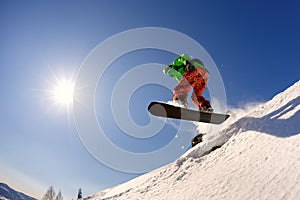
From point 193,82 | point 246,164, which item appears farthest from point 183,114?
point 246,164

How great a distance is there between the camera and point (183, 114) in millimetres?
10328

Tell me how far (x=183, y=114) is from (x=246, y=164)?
419cm

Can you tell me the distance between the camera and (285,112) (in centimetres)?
777

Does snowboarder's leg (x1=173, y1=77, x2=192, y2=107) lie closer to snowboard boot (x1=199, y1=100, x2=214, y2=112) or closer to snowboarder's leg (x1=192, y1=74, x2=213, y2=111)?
snowboarder's leg (x1=192, y1=74, x2=213, y2=111)

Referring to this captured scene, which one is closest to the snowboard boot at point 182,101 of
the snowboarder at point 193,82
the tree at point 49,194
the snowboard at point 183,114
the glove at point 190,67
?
the snowboarder at point 193,82

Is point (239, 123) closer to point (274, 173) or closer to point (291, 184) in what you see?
point (274, 173)

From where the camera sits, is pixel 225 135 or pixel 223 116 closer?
pixel 225 135

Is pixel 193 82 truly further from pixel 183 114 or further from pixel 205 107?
pixel 183 114

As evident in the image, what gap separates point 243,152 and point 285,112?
1952mm

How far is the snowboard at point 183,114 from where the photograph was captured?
32.5 ft

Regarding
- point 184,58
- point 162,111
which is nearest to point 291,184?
point 162,111

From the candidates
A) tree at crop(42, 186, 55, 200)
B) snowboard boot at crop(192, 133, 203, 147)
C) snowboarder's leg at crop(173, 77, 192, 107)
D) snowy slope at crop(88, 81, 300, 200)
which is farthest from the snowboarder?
tree at crop(42, 186, 55, 200)

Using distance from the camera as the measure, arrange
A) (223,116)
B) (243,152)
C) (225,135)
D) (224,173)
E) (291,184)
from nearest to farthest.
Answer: (291,184)
(224,173)
(243,152)
(225,135)
(223,116)

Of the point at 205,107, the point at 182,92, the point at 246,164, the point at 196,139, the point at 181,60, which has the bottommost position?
the point at 246,164
